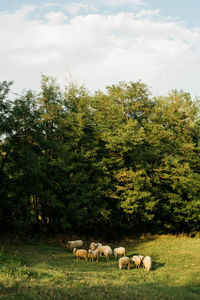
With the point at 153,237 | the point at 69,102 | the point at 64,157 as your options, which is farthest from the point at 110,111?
the point at 153,237

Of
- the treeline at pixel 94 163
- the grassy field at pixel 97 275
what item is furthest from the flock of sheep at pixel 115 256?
the treeline at pixel 94 163

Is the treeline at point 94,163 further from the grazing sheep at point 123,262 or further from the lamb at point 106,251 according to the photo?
the grazing sheep at point 123,262

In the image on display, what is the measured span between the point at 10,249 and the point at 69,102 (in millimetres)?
15318

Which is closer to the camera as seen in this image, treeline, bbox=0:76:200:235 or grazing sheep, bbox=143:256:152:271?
grazing sheep, bbox=143:256:152:271

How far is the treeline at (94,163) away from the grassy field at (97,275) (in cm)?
284

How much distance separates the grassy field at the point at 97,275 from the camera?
7.10 m

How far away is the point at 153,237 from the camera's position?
93.7 ft

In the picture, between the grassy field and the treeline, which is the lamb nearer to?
the grassy field

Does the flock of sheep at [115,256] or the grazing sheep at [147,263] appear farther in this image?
the flock of sheep at [115,256]

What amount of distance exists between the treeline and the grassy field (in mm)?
2836

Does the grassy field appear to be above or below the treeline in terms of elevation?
below

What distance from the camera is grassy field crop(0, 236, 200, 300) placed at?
710cm

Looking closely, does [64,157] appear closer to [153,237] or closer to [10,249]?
[10,249]

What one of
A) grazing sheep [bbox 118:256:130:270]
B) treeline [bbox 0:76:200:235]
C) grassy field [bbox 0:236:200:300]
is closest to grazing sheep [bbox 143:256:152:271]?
grassy field [bbox 0:236:200:300]
